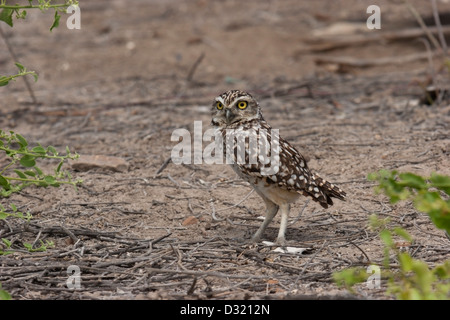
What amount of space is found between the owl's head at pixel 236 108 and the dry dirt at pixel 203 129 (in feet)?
3.35

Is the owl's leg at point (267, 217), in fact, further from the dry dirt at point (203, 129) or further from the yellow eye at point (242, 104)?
the yellow eye at point (242, 104)

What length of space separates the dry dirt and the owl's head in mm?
1021

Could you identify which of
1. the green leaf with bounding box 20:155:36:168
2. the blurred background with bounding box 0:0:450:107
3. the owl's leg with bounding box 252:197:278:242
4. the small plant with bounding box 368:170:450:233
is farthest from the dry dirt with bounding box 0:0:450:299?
the small plant with bounding box 368:170:450:233

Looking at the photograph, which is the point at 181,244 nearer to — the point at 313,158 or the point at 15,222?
the point at 15,222

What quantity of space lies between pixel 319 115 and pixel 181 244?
4.32 metres

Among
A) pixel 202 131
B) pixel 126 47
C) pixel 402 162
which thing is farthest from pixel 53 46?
pixel 402 162

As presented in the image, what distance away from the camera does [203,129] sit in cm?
870

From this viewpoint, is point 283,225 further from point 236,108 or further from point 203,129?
point 203,129

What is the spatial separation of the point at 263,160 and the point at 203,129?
336 cm

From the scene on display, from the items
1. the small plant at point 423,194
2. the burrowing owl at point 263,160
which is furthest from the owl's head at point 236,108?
the small plant at point 423,194

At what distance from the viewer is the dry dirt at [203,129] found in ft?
16.3

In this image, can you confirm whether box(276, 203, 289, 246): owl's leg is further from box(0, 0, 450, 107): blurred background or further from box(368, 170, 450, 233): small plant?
box(0, 0, 450, 107): blurred background

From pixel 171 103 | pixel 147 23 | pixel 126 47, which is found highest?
pixel 147 23

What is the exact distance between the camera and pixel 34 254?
515 centimetres
